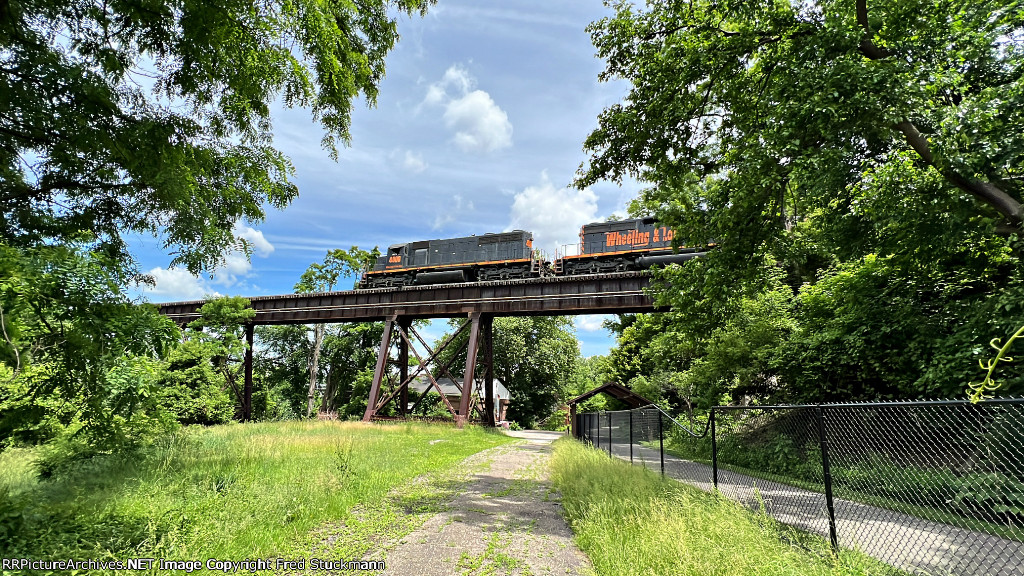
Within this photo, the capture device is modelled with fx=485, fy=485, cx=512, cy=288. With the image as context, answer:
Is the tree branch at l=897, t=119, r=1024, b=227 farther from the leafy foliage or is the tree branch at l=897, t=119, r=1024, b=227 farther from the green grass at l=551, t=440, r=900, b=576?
the leafy foliage

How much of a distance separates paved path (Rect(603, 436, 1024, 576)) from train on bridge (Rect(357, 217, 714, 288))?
1635 cm

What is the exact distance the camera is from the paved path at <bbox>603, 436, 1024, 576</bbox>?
15.1ft

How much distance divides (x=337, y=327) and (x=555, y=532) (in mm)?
38750

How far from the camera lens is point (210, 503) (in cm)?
600

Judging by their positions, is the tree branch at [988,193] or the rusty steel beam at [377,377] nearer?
the tree branch at [988,193]

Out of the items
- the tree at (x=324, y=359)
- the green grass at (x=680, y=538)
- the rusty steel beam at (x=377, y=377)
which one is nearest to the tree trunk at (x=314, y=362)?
the tree at (x=324, y=359)

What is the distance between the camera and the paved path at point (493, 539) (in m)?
4.89

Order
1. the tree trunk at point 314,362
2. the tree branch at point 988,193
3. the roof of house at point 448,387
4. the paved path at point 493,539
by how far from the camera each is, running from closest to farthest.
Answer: the paved path at point 493,539
the tree branch at point 988,193
the roof of house at point 448,387
the tree trunk at point 314,362

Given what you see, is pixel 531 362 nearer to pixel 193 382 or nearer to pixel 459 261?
pixel 459 261

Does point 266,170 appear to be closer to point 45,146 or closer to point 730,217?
point 45,146

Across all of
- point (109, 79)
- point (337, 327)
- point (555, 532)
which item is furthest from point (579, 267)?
point (337, 327)

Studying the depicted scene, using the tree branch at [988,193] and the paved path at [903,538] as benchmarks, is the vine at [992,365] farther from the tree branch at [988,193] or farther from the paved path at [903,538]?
the tree branch at [988,193]

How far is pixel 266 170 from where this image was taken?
25.1 ft

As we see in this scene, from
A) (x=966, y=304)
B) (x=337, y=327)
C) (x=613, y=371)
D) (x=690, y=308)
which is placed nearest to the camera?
(x=966, y=304)
